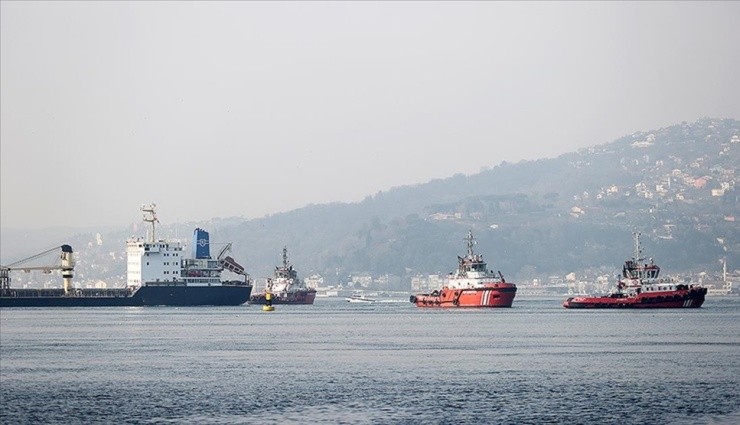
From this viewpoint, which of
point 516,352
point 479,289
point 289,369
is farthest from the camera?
point 479,289

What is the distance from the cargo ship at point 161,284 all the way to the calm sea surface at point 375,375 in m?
68.9

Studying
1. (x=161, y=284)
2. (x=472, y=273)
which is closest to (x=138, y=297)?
(x=161, y=284)

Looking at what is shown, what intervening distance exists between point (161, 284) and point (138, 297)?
400 centimetres

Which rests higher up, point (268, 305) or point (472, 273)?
point (472, 273)

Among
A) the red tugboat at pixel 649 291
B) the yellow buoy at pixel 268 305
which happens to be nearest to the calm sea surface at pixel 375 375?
the red tugboat at pixel 649 291

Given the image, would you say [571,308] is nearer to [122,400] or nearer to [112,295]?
[112,295]

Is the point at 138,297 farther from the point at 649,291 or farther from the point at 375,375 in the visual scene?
the point at 375,375

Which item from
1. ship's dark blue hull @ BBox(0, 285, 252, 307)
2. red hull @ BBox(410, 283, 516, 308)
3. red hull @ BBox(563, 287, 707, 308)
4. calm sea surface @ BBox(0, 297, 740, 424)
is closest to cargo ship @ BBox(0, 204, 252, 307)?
ship's dark blue hull @ BBox(0, 285, 252, 307)

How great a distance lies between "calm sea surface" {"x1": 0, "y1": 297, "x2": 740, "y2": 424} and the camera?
52.1 m

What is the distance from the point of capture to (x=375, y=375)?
2640 inches

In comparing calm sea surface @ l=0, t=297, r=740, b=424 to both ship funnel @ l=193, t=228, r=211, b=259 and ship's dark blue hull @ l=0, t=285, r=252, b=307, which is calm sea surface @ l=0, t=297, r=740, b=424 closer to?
ship's dark blue hull @ l=0, t=285, r=252, b=307

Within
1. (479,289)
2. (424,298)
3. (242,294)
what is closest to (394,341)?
(479,289)

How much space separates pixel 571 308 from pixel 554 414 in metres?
131

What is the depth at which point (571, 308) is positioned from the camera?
7092 inches
